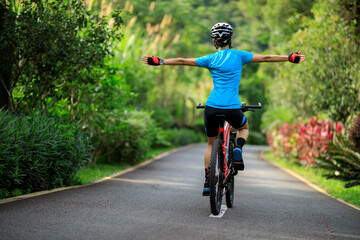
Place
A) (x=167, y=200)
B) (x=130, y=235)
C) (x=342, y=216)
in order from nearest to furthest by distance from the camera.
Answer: (x=130, y=235), (x=342, y=216), (x=167, y=200)

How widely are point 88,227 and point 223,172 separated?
2256 mm

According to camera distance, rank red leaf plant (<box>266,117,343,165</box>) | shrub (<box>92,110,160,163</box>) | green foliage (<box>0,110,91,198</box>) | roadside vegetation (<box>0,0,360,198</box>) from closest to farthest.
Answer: green foliage (<box>0,110,91,198</box>)
roadside vegetation (<box>0,0,360,198</box>)
shrub (<box>92,110,160,163</box>)
red leaf plant (<box>266,117,343,165</box>)

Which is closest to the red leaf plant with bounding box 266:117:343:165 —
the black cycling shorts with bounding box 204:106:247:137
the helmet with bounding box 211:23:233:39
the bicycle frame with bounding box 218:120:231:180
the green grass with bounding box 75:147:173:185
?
the green grass with bounding box 75:147:173:185

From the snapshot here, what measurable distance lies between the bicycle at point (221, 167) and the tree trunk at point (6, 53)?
4.16 metres

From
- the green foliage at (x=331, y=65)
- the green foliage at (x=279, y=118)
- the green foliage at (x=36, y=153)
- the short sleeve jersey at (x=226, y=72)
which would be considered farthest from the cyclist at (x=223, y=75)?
the green foliage at (x=279, y=118)

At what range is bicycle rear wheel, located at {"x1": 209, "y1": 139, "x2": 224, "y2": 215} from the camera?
20.0 ft

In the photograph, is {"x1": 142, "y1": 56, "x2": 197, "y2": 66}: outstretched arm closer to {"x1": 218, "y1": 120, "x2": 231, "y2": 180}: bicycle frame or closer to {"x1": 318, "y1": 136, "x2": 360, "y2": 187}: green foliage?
{"x1": 218, "y1": 120, "x2": 231, "y2": 180}: bicycle frame

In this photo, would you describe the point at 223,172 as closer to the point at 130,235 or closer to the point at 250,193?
the point at 130,235

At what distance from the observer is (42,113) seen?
9164mm

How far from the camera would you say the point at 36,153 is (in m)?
7.55

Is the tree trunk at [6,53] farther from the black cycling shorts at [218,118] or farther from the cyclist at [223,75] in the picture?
the black cycling shorts at [218,118]

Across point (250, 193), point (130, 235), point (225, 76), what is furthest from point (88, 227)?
point (250, 193)

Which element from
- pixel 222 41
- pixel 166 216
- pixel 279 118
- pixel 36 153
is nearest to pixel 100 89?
pixel 36 153

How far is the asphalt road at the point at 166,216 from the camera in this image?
5051mm
